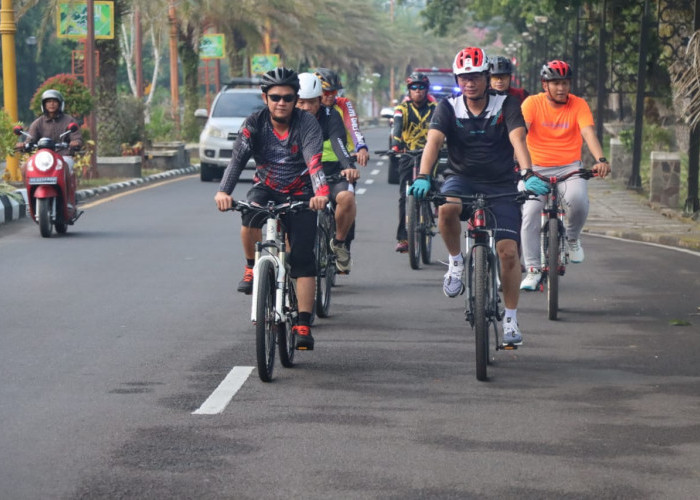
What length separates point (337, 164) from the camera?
1256cm

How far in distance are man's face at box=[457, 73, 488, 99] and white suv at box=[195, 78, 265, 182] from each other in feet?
67.4

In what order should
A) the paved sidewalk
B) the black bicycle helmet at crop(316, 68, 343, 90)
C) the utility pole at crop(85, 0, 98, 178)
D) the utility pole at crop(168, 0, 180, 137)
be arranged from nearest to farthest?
the black bicycle helmet at crop(316, 68, 343, 90) < the paved sidewalk < the utility pole at crop(85, 0, 98, 178) < the utility pole at crop(168, 0, 180, 137)

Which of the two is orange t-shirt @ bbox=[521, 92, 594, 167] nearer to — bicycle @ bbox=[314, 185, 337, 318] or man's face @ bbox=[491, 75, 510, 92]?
man's face @ bbox=[491, 75, 510, 92]

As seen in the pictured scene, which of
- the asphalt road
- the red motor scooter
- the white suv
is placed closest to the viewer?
the asphalt road

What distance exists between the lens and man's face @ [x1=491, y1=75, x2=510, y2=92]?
12.2m

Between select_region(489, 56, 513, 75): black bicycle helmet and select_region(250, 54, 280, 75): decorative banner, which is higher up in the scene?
select_region(250, 54, 280, 75): decorative banner

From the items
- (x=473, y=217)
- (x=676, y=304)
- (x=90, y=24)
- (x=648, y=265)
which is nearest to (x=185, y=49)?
(x=90, y=24)

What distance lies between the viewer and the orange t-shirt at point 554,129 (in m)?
12.3

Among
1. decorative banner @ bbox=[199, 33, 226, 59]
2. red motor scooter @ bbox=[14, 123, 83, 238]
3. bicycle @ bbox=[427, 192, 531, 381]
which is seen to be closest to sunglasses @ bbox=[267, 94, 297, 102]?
bicycle @ bbox=[427, 192, 531, 381]

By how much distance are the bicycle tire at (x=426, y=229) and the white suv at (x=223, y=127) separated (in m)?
14.9

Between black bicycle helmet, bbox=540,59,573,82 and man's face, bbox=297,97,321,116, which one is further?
black bicycle helmet, bbox=540,59,573,82

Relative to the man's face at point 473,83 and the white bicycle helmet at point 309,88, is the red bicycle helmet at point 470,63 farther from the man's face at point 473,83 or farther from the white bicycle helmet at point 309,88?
the white bicycle helmet at point 309,88

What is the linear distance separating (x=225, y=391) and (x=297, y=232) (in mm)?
1350

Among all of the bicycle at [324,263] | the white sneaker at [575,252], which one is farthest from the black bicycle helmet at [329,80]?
the white sneaker at [575,252]
